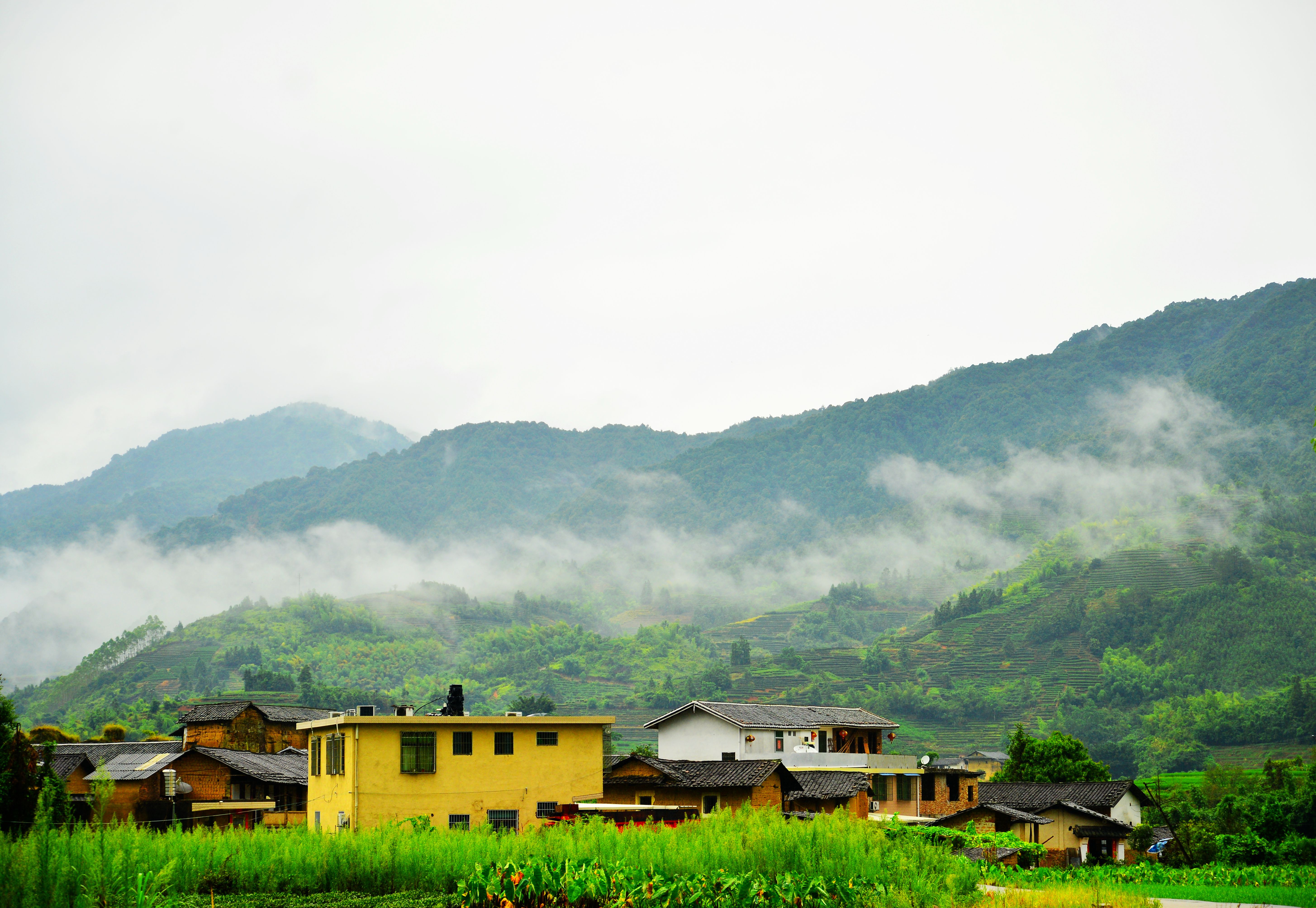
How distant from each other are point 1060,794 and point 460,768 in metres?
39.4

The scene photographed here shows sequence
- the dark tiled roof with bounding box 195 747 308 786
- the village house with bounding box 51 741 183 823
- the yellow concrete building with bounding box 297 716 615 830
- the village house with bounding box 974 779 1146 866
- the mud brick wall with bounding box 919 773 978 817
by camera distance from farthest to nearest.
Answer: the mud brick wall with bounding box 919 773 978 817, the dark tiled roof with bounding box 195 747 308 786, the village house with bounding box 974 779 1146 866, the village house with bounding box 51 741 183 823, the yellow concrete building with bounding box 297 716 615 830

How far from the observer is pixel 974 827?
52.4 m

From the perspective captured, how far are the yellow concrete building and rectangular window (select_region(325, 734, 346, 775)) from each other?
1.6 inches

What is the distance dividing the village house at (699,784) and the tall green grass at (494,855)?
894 inches

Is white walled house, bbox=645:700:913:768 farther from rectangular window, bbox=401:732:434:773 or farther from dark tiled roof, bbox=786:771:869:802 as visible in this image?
rectangular window, bbox=401:732:434:773

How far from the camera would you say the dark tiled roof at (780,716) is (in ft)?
206

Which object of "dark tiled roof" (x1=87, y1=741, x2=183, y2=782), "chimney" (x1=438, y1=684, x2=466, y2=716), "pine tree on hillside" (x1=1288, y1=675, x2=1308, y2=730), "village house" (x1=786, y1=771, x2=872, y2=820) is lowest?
"pine tree on hillside" (x1=1288, y1=675, x2=1308, y2=730)

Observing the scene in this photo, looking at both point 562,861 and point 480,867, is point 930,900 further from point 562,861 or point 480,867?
point 480,867

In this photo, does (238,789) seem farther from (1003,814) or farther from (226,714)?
(1003,814)

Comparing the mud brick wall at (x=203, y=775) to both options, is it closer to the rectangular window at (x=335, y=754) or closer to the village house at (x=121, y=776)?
the village house at (x=121, y=776)

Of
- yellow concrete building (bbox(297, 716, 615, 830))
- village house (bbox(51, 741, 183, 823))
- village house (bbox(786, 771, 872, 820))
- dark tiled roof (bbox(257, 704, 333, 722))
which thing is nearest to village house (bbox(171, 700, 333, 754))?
dark tiled roof (bbox(257, 704, 333, 722))

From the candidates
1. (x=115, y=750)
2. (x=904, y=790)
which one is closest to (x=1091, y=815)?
(x=904, y=790)

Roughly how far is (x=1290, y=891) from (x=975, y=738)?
18041cm

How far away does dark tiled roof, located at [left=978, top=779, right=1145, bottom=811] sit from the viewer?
62562 mm
